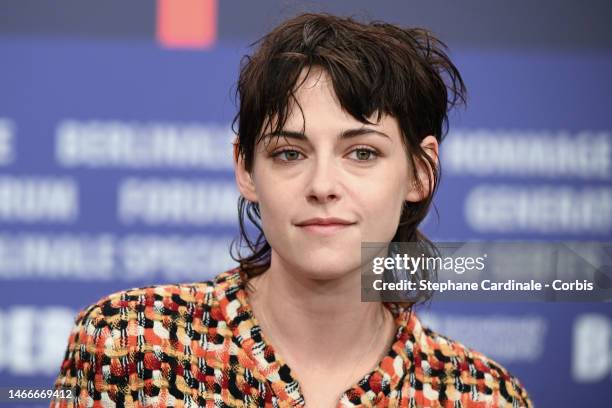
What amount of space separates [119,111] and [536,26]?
1.33 meters

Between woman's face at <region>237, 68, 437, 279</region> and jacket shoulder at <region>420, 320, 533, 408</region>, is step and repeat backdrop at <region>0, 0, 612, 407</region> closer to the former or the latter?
jacket shoulder at <region>420, 320, 533, 408</region>

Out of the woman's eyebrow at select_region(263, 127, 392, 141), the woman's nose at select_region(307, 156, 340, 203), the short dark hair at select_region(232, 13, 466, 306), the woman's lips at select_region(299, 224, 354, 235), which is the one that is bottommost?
the woman's lips at select_region(299, 224, 354, 235)

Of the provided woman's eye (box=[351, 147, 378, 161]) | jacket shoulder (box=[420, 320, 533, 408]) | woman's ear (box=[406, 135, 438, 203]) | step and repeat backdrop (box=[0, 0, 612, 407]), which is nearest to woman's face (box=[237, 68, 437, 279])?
woman's eye (box=[351, 147, 378, 161])

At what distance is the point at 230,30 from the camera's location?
310 cm

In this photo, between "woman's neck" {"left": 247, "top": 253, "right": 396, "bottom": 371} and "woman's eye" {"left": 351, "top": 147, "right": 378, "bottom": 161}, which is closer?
"woman's eye" {"left": 351, "top": 147, "right": 378, "bottom": 161}

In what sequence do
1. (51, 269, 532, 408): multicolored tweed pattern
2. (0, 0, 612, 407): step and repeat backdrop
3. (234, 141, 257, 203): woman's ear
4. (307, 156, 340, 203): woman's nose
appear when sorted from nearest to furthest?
1. (307, 156, 340, 203): woman's nose
2. (51, 269, 532, 408): multicolored tweed pattern
3. (234, 141, 257, 203): woman's ear
4. (0, 0, 612, 407): step and repeat backdrop

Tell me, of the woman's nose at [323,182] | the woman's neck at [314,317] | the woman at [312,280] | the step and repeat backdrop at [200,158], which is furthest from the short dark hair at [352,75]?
the step and repeat backdrop at [200,158]

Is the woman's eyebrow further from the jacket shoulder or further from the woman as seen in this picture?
the jacket shoulder

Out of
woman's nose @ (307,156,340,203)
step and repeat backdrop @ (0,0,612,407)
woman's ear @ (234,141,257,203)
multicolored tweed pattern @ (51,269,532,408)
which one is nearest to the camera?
woman's nose @ (307,156,340,203)

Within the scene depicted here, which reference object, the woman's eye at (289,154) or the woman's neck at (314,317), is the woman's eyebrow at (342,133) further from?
the woman's neck at (314,317)

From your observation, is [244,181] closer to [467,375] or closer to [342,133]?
[342,133]

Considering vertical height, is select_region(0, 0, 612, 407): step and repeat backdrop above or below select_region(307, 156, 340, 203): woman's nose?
above

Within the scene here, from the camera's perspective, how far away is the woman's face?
5.85ft

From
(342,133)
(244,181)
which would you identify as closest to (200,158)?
(244,181)
